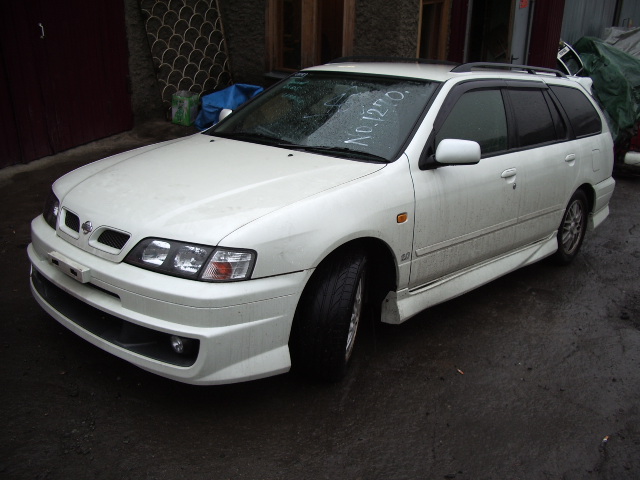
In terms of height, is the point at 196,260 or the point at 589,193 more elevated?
the point at 196,260

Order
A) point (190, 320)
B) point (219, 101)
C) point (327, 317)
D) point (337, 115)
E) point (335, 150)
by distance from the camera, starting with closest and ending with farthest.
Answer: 1. point (190, 320)
2. point (327, 317)
3. point (335, 150)
4. point (337, 115)
5. point (219, 101)

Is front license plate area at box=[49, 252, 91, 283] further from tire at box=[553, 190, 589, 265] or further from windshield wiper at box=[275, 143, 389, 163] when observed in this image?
tire at box=[553, 190, 589, 265]

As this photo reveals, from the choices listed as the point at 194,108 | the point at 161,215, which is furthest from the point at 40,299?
the point at 194,108

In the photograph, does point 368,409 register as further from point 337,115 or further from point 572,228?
point 572,228

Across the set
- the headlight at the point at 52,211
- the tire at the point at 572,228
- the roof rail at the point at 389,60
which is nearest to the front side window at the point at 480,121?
the roof rail at the point at 389,60

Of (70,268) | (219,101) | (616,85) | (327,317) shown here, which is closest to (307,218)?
(327,317)

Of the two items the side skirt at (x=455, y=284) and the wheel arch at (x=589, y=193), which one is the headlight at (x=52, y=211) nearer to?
the side skirt at (x=455, y=284)

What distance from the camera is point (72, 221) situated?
3.33 meters

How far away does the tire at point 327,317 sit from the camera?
10.7ft

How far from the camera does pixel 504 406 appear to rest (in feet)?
11.7

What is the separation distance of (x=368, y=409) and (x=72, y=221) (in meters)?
1.82

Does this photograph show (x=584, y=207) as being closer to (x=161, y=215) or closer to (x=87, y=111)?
(x=161, y=215)

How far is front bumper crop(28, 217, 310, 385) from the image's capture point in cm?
287

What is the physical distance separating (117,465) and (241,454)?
54 cm
